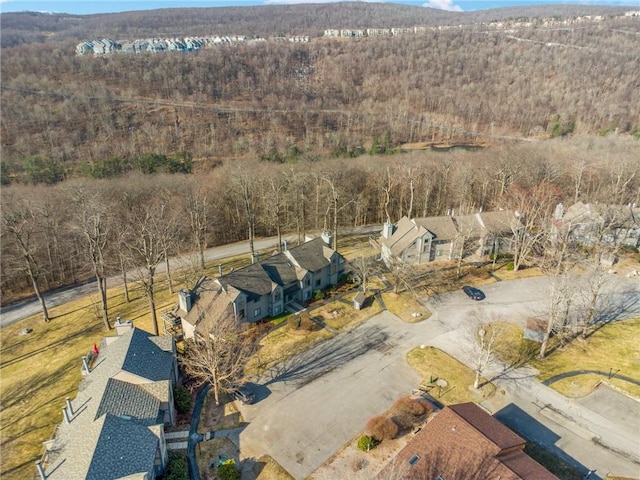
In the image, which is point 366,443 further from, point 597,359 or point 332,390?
point 597,359

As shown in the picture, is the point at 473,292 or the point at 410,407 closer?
the point at 410,407

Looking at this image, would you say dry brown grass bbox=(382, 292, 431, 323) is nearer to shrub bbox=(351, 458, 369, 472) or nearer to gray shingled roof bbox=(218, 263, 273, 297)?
gray shingled roof bbox=(218, 263, 273, 297)

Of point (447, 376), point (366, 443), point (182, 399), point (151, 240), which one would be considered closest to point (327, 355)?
point (366, 443)

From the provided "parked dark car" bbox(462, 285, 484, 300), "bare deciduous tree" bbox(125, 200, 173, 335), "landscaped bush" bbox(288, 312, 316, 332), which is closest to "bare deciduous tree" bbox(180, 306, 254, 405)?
"landscaped bush" bbox(288, 312, 316, 332)

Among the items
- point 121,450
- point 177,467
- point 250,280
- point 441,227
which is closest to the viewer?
point 121,450

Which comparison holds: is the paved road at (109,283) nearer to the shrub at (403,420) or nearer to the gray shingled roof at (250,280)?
the gray shingled roof at (250,280)

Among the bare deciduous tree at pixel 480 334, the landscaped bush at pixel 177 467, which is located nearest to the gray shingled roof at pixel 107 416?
the landscaped bush at pixel 177 467
